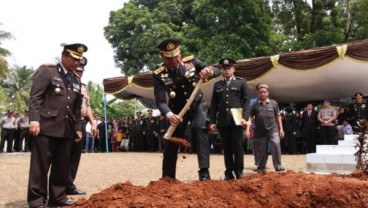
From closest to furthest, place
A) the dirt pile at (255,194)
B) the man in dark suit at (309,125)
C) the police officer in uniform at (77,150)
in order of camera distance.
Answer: the dirt pile at (255,194)
the police officer in uniform at (77,150)
the man in dark suit at (309,125)

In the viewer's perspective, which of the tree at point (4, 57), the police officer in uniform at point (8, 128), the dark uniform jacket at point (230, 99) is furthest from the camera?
the tree at point (4, 57)

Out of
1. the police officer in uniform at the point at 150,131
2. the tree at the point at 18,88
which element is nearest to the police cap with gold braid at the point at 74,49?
the police officer in uniform at the point at 150,131

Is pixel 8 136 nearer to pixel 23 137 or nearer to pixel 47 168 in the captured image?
pixel 23 137

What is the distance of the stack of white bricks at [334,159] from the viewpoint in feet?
24.9

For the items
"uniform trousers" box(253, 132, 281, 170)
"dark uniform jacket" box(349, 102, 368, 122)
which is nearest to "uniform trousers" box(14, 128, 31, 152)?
"dark uniform jacket" box(349, 102, 368, 122)

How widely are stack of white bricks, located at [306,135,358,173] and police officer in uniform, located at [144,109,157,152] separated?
10.7m

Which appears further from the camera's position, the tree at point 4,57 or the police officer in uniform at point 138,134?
the tree at point 4,57

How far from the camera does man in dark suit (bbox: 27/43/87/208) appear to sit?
440cm

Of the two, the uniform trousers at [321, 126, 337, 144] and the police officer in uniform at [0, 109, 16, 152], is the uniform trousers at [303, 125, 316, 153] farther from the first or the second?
the police officer in uniform at [0, 109, 16, 152]

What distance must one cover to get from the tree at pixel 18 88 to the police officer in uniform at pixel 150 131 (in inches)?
1063

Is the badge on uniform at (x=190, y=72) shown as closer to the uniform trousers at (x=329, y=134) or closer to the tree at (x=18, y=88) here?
the uniform trousers at (x=329, y=134)

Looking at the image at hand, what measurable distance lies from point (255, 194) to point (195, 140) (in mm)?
1844

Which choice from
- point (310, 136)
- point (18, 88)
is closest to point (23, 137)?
point (310, 136)

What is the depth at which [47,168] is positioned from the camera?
448cm
